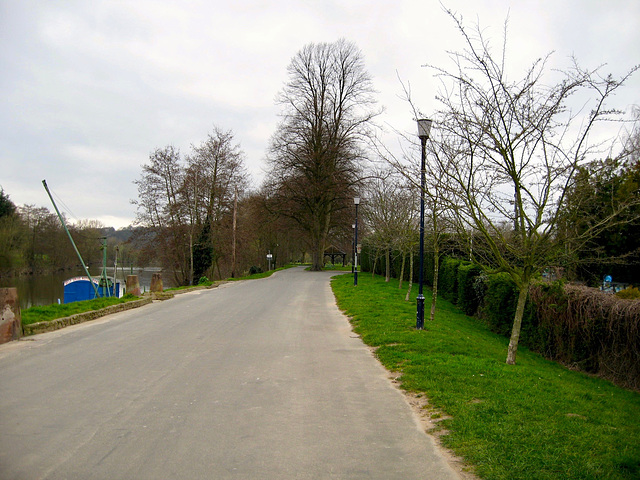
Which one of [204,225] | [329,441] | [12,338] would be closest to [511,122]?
[329,441]

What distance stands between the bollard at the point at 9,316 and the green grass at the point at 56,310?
84 cm

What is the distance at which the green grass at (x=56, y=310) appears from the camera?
11.5 meters

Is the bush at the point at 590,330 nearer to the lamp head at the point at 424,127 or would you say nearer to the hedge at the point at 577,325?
the hedge at the point at 577,325

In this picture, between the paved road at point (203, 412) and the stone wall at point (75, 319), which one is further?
the stone wall at point (75, 319)

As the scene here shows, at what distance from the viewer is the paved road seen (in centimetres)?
412

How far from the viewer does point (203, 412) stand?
5535 millimetres

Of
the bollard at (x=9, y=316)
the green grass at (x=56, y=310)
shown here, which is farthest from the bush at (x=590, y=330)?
the green grass at (x=56, y=310)

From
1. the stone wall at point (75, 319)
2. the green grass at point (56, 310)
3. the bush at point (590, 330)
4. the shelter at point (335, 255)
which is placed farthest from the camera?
the shelter at point (335, 255)

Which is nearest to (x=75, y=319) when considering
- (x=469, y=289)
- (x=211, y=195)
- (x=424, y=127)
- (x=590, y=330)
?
(x=424, y=127)

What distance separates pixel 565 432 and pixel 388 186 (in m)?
24.9

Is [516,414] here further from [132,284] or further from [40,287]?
[40,287]

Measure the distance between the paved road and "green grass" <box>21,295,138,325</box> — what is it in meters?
1.21

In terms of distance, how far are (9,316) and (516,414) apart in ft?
31.2

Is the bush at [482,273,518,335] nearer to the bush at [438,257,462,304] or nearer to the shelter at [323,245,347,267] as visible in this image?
the bush at [438,257,462,304]
